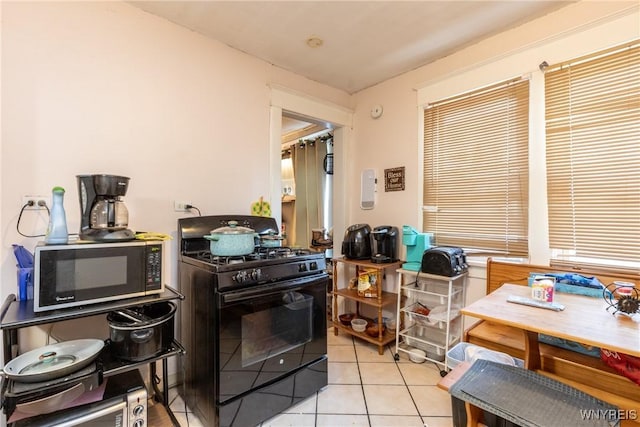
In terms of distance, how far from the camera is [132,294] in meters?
1.44

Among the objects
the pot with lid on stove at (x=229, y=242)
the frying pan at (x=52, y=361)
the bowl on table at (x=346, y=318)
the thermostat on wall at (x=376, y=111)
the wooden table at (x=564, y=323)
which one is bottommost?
the bowl on table at (x=346, y=318)

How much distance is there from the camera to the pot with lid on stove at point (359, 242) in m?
2.69

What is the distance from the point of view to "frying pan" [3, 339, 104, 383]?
116cm

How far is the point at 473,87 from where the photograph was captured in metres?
2.29

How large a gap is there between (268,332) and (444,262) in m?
1.31

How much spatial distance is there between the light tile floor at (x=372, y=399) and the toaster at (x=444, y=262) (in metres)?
0.77

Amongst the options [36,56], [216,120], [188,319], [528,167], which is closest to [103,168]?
[36,56]

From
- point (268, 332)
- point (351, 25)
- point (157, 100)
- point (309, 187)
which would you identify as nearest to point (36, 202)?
point (157, 100)

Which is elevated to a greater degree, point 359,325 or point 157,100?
point 157,100

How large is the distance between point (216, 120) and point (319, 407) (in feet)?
6.86

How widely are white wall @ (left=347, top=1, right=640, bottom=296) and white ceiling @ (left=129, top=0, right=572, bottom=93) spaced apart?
0.38 feet

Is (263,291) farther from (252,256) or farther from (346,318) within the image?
(346,318)

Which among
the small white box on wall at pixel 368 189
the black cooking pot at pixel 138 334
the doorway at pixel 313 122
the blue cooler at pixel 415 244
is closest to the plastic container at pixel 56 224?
the black cooking pot at pixel 138 334

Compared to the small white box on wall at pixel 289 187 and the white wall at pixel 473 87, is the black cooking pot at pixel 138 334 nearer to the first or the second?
the white wall at pixel 473 87
